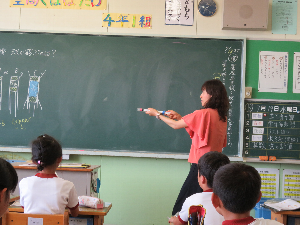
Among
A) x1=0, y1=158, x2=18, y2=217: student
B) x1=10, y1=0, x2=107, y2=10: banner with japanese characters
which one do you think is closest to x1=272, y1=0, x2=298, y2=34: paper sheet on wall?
x1=10, y1=0, x2=107, y2=10: banner with japanese characters

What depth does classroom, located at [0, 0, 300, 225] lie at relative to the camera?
10.9 feet

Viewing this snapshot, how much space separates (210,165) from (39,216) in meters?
0.88

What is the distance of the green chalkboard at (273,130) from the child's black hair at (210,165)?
182 centimetres

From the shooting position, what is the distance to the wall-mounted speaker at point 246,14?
326 centimetres

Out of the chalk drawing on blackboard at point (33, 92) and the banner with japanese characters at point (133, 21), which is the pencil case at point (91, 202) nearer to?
the chalk drawing on blackboard at point (33, 92)

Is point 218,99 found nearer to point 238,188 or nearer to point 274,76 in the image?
point 238,188

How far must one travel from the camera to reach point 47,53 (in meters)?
3.38

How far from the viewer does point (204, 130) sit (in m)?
2.19

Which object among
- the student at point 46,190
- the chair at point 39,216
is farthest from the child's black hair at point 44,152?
the chair at point 39,216

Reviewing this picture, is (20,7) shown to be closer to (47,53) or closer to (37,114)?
(47,53)

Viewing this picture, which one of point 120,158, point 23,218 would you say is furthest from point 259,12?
point 23,218

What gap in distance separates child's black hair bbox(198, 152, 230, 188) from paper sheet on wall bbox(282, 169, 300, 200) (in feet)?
6.84

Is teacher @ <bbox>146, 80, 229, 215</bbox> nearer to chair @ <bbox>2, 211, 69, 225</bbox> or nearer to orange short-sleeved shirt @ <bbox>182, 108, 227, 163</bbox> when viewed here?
orange short-sleeved shirt @ <bbox>182, 108, 227, 163</bbox>

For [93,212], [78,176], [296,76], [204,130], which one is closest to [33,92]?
[78,176]
